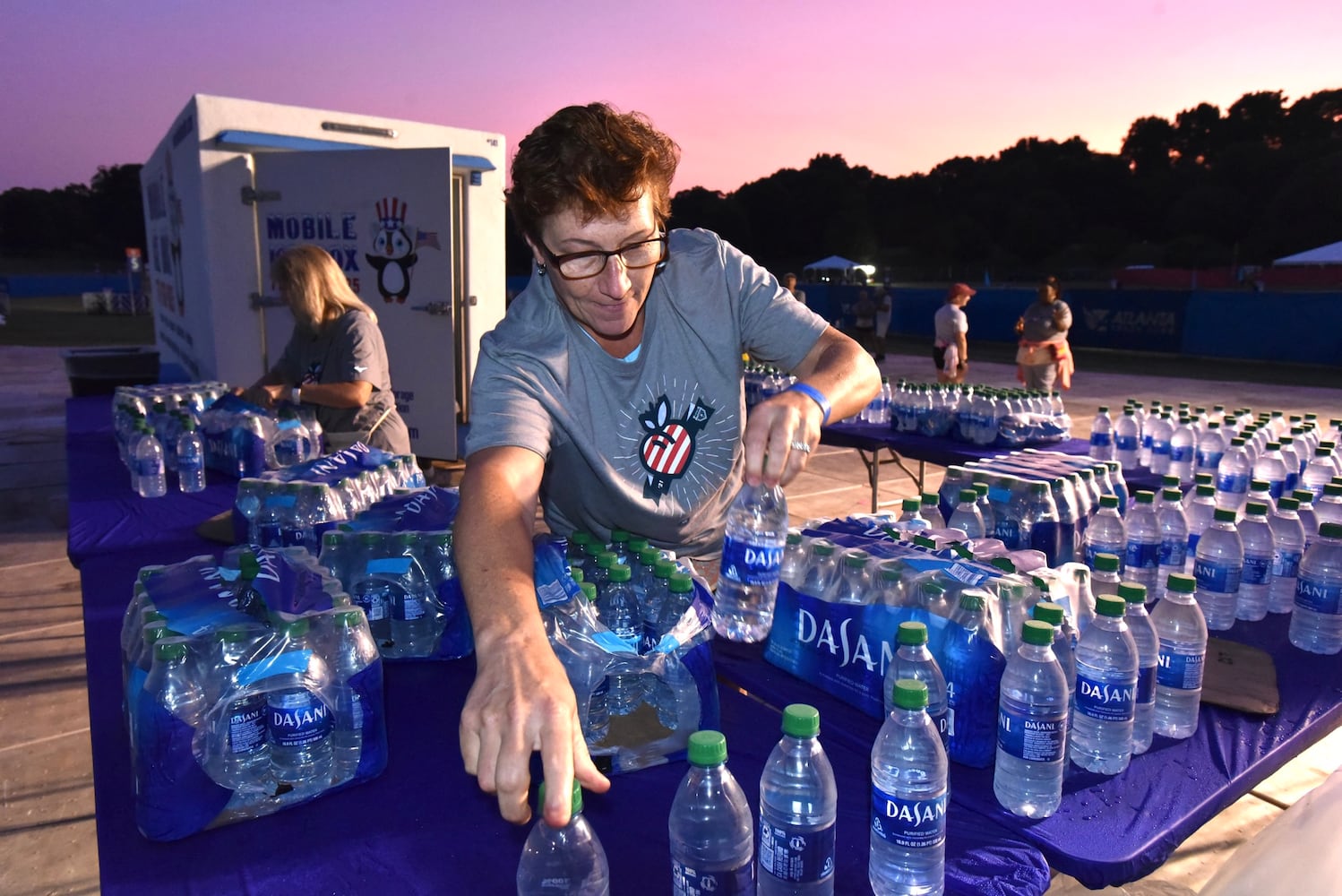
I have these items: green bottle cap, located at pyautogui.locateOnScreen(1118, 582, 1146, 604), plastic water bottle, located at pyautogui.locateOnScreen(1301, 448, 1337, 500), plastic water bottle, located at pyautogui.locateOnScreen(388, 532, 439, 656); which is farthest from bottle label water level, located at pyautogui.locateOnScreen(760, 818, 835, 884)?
plastic water bottle, located at pyautogui.locateOnScreen(1301, 448, 1337, 500)

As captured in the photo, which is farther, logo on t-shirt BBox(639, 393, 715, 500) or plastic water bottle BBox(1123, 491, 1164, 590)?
plastic water bottle BBox(1123, 491, 1164, 590)

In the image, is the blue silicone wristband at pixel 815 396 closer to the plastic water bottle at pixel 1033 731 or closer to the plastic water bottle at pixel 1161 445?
the plastic water bottle at pixel 1033 731

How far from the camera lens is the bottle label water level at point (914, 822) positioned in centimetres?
132

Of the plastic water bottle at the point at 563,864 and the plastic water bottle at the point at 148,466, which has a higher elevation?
the plastic water bottle at the point at 148,466

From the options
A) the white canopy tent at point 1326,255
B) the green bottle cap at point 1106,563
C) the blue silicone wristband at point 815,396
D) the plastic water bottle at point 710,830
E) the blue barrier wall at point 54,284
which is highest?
the white canopy tent at point 1326,255

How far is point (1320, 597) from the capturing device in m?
2.31

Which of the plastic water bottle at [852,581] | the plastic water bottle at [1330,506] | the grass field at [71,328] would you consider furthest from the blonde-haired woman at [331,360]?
the grass field at [71,328]

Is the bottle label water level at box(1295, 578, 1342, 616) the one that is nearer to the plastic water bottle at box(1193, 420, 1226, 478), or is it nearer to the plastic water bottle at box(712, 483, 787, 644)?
the plastic water bottle at box(712, 483, 787, 644)

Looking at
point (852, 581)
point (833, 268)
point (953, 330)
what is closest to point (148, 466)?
point (852, 581)

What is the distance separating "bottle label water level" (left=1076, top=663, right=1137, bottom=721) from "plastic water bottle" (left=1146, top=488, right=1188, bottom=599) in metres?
1.30

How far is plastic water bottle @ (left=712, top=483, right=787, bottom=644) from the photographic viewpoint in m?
2.15

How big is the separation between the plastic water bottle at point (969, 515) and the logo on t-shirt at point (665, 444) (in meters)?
1.05

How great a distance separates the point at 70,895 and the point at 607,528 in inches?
91.9

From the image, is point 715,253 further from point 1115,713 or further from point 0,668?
point 0,668
